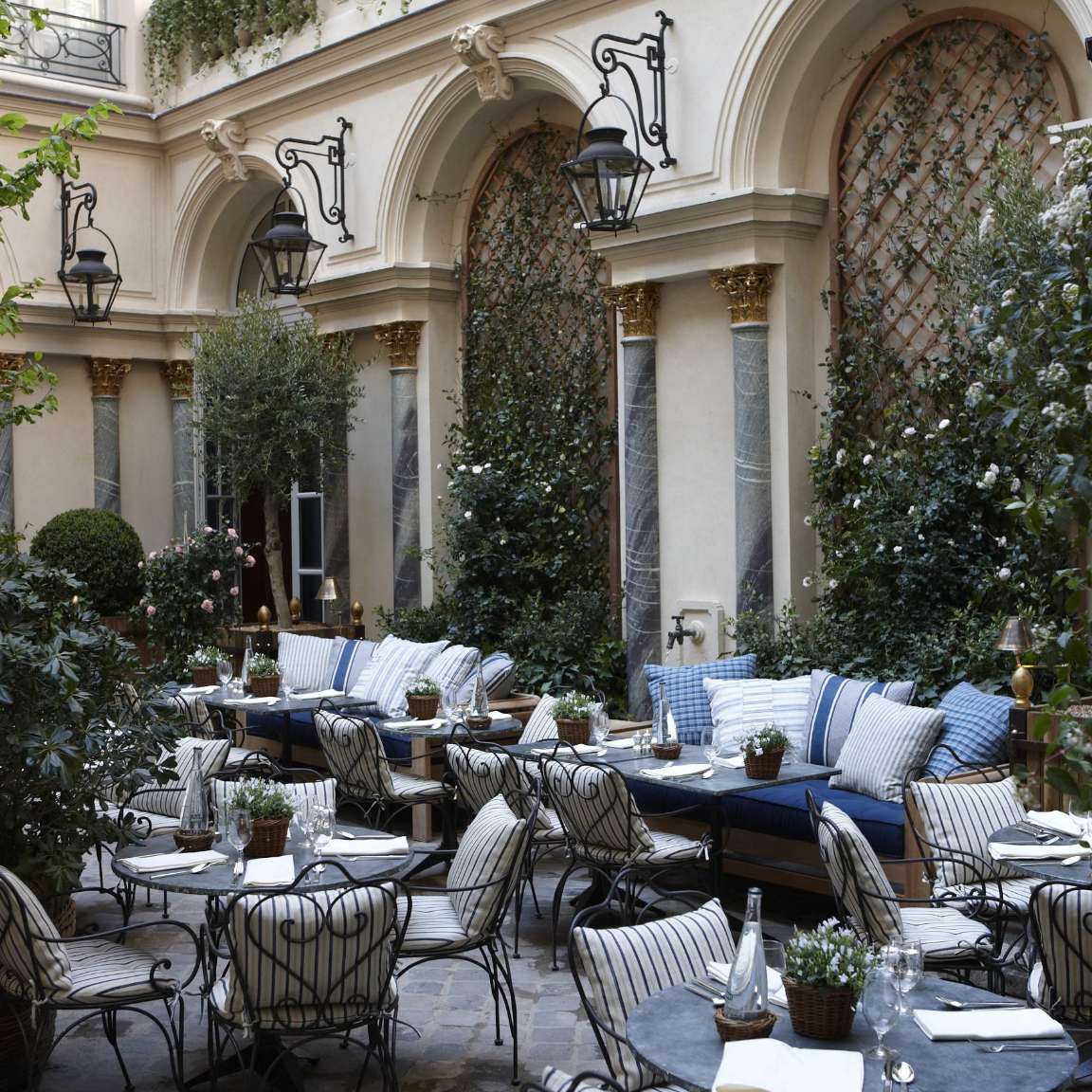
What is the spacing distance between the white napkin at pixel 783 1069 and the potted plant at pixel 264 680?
21.1 ft

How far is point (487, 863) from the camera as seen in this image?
4727 millimetres

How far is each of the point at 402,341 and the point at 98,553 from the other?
138 inches

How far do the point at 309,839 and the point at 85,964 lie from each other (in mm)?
798

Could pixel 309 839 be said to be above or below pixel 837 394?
below

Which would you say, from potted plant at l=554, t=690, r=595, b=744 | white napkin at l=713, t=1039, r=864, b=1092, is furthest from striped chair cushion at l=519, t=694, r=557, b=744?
white napkin at l=713, t=1039, r=864, b=1092

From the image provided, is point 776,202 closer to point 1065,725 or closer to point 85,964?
point 85,964

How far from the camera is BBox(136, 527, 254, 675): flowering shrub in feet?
39.6

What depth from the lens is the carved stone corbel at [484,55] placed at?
34.3ft

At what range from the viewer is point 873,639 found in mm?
8031

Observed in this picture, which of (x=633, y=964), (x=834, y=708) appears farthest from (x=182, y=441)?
(x=633, y=964)

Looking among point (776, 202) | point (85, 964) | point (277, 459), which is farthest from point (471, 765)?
point (277, 459)

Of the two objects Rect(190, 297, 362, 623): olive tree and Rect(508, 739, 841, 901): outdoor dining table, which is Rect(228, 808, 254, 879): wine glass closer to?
Rect(508, 739, 841, 901): outdoor dining table

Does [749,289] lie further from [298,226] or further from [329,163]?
[329,163]

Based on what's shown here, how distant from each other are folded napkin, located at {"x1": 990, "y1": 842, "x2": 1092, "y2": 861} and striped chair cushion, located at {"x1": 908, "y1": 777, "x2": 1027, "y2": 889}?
563 millimetres
